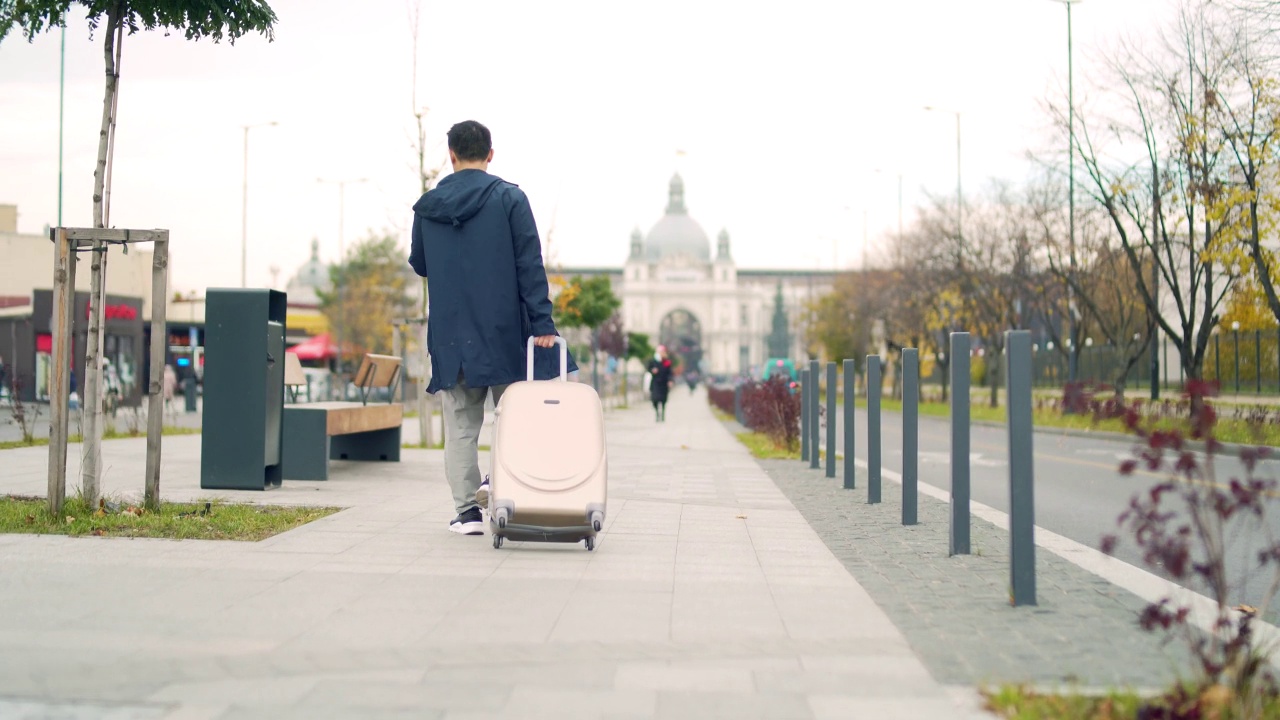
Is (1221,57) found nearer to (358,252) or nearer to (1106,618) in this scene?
(1106,618)

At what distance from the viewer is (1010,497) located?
525 cm

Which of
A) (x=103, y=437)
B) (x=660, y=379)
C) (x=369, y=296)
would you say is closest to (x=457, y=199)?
(x=103, y=437)

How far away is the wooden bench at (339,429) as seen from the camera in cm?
1020

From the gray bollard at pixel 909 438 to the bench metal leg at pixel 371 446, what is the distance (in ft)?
19.0

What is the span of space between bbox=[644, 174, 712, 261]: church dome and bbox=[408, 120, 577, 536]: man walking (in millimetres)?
161152

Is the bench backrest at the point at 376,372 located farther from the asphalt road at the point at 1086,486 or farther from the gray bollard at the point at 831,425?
the asphalt road at the point at 1086,486

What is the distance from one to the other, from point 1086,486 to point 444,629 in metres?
9.60

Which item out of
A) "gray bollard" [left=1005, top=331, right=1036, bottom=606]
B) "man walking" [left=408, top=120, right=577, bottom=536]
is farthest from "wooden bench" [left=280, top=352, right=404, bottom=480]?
"gray bollard" [left=1005, top=331, right=1036, bottom=606]

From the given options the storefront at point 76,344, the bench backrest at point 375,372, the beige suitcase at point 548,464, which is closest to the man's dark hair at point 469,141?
the beige suitcase at point 548,464

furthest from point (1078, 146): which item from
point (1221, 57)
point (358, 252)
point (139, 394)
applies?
point (358, 252)

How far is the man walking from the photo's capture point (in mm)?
6707

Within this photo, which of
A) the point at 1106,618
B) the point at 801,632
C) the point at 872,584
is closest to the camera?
the point at 801,632

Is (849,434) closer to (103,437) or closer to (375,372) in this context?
(375,372)

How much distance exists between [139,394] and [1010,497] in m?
36.1
